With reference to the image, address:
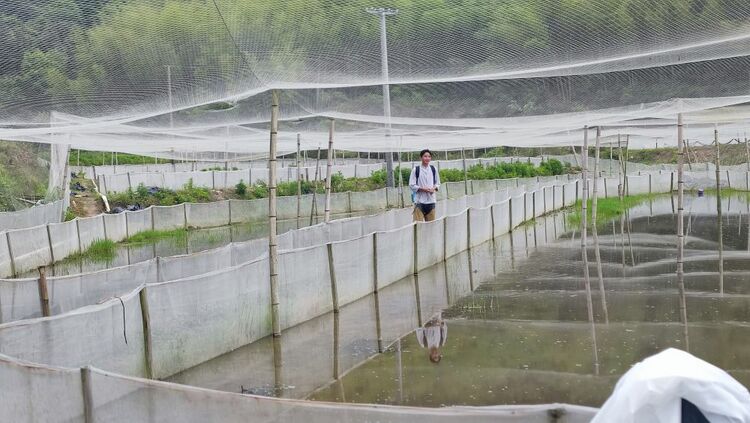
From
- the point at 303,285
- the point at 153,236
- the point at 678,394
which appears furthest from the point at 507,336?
the point at 153,236

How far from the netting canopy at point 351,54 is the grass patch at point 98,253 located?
187 inches

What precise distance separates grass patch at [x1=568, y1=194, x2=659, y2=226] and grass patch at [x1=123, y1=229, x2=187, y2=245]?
9.35m

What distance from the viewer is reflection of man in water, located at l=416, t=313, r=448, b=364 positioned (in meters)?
8.41

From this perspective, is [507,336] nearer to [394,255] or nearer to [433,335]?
[433,335]

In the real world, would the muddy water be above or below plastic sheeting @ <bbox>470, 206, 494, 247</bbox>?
below

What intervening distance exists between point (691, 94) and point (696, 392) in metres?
11.9

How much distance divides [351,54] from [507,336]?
3482 millimetres

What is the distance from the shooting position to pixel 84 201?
28172 mm

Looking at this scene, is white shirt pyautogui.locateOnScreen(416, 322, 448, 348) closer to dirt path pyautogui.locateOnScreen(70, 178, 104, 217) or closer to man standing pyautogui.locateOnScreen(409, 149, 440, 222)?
man standing pyautogui.locateOnScreen(409, 149, 440, 222)

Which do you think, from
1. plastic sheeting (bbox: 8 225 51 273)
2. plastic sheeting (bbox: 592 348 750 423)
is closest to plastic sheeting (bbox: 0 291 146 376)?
plastic sheeting (bbox: 592 348 750 423)

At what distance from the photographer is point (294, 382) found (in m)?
7.59

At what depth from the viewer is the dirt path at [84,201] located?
27203 millimetres

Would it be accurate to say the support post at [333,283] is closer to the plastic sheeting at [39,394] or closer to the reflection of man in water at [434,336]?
the reflection of man in water at [434,336]

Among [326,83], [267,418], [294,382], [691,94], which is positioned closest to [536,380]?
[294,382]
